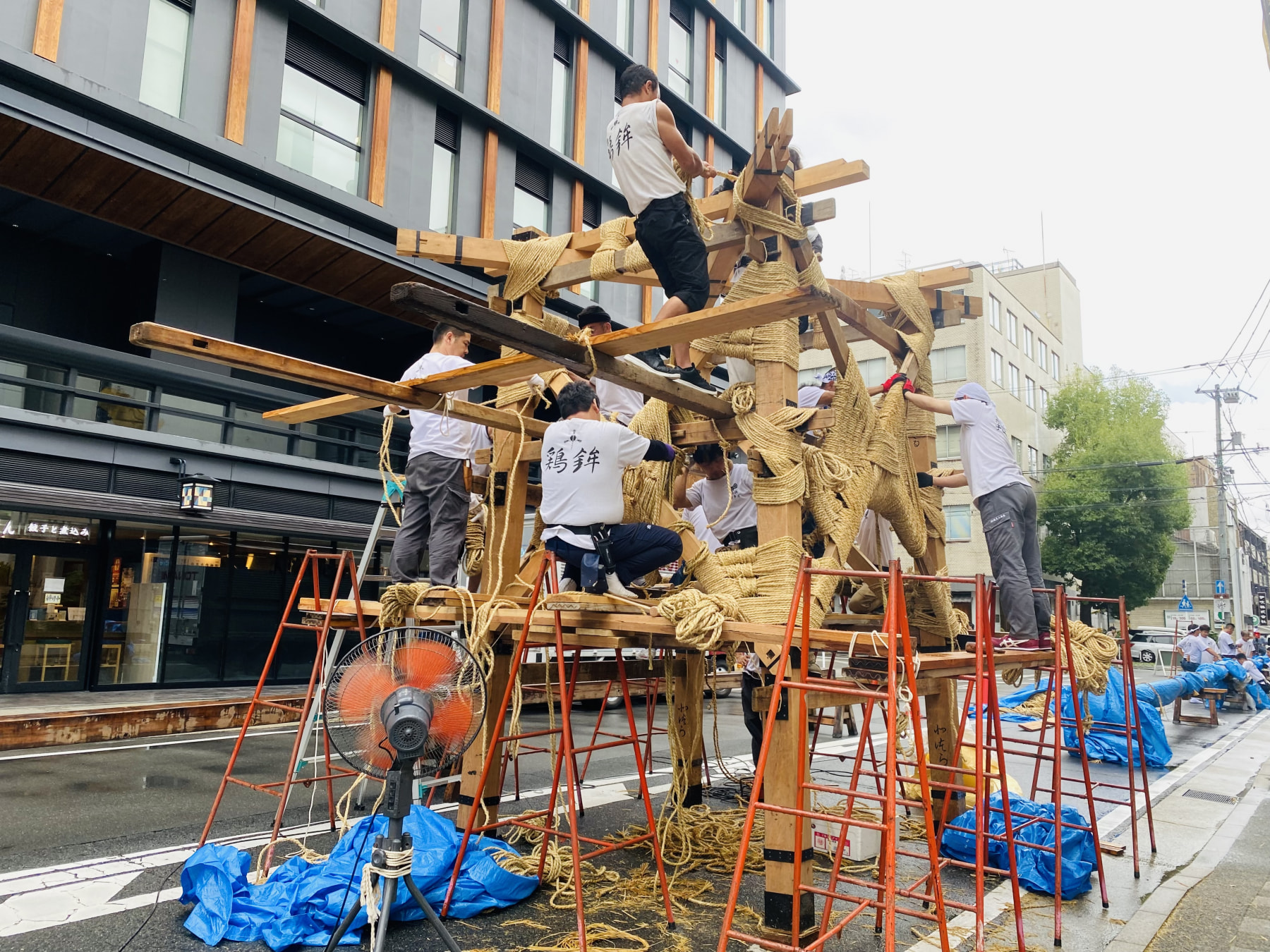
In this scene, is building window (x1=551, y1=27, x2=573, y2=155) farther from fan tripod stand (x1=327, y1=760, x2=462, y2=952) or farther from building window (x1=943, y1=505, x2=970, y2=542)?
building window (x1=943, y1=505, x2=970, y2=542)

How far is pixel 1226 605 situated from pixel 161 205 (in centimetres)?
5292

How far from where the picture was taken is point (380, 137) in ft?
53.3

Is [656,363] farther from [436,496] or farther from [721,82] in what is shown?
[721,82]

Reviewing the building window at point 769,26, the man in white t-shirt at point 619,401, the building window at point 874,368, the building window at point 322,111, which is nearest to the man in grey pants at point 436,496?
the man in white t-shirt at point 619,401

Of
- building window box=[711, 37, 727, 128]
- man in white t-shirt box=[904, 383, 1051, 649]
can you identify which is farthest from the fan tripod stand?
building window box=[711, 37, 727, 128]

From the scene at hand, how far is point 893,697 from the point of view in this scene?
3686mm

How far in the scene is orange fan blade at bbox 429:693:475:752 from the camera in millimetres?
4184

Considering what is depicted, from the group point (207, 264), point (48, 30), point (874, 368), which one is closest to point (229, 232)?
point (207, 264)

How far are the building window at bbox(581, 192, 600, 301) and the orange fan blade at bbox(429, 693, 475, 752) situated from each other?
1709 cm

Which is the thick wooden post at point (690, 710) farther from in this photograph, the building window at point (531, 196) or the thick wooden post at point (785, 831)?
the building window at point (531, 196)

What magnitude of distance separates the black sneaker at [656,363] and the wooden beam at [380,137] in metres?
10.7

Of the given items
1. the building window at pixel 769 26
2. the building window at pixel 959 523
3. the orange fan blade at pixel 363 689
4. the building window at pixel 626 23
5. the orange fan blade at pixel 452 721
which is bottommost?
the orange fan blade at pixel 452 721

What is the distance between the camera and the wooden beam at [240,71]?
14.0 metres

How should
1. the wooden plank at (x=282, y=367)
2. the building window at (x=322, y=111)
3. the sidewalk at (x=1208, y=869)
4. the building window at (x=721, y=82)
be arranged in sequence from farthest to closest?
1. the building window at (x=721, y=82)
2. the building window at (x=322, y=111)
3. the sidewalk at (x=1208, y=869)
4. the wooden plank at (x=282, y=367)
